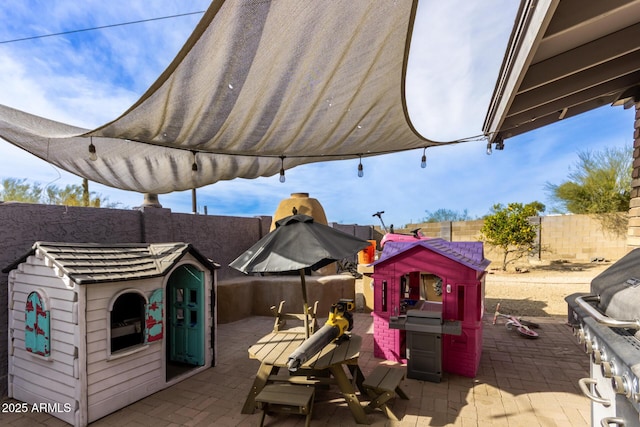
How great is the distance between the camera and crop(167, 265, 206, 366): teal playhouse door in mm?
5168

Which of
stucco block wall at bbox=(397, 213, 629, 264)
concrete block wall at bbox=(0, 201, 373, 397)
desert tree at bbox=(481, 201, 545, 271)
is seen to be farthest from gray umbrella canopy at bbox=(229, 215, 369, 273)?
stucco block wall at bbox=(397, 213, 629, 264)

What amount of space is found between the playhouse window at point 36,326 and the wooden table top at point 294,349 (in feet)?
8.21

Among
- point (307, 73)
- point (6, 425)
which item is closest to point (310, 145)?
point (307, 73)

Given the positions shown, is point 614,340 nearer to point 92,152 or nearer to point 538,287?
point 92,152

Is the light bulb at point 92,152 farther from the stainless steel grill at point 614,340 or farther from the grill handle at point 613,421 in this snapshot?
the grill handle at point 613,421

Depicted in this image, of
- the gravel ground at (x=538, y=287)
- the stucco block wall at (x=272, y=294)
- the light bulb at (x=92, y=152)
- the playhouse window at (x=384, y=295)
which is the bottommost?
the gravel ground at (x=538, y=287)

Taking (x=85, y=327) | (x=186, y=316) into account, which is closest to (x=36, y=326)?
(x=85, y=327)

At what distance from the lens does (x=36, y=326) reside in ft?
13.0

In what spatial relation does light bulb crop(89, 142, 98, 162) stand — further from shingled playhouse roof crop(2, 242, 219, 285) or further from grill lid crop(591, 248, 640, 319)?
grill lid crop(591, 248, 640, 319)

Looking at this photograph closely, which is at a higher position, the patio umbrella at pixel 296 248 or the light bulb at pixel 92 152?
the light bulb at pixel 92 152

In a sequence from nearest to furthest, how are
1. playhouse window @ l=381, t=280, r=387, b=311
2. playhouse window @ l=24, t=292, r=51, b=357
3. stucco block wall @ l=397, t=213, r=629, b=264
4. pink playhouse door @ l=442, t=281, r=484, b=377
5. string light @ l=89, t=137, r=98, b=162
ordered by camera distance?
1. string light @ l=89, t=137, r=98, b=162
2. playhouse window @ l=24, t=292, r=51, b=357
3. pink playhouse door @ l=442, t=281, r=484, b=377
4. playhouse window @ l=381, t=280, r=387, b=311
5. stucco block wall @ l=397, t=213, r=629, b=264

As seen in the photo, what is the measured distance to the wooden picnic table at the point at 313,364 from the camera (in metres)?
3.54

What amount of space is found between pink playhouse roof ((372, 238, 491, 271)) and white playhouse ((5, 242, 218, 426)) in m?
3.19

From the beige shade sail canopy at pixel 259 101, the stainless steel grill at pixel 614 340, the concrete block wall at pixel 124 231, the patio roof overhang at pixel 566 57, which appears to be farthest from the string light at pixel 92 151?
the stainless steel grill at pixel 614 340
